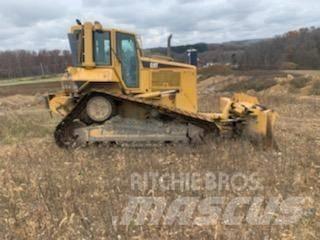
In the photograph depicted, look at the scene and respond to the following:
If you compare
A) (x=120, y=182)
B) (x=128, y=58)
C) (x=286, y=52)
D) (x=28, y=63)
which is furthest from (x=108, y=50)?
(x=28, y=63)

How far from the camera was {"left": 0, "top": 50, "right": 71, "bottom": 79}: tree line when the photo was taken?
86119mm

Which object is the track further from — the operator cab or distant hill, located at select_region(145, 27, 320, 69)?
distant hill, located at select_region(145, 27, 320, 69)

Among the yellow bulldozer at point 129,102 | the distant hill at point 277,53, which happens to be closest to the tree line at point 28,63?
the distant hill at point 277,53

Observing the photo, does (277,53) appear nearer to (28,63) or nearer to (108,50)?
(28,63)

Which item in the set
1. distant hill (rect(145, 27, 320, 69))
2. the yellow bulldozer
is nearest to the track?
the yellow bulldozer

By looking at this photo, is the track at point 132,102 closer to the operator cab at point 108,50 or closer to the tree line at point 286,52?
the operator cab at point 108,50

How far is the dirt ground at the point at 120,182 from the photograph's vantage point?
479 cm

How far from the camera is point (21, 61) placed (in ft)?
302

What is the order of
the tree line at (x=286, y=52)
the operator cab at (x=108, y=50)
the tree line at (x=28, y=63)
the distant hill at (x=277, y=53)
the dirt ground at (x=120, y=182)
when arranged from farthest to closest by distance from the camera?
the tree line at (x=28, y=63), the tree line at (x=286, y=52), the distant hill at (x=277, y=53), the operator cab at (x=108, y=50), the dirt ground at (x=120, y=182)

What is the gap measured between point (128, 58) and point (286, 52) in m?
58.1

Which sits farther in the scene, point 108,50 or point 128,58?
point 128,58

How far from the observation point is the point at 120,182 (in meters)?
6.58

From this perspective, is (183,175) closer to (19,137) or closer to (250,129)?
(250,129)

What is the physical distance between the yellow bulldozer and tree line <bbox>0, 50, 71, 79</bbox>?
74.6 metres
